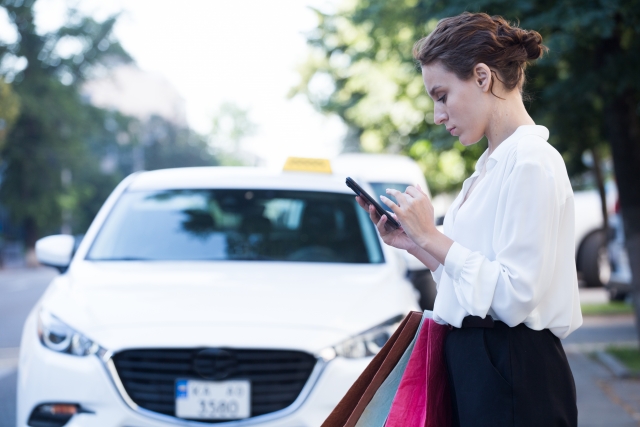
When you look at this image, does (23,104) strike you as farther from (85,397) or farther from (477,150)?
(85,397)

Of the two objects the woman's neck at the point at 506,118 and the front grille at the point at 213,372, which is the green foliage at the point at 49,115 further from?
the woman's neck at the point at 506,118

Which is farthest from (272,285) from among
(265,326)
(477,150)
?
(477,150)

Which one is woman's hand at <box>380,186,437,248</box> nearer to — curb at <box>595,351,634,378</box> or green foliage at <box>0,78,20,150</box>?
curb at <box>595,351,634,378</box>

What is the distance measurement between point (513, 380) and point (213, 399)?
1.87 meters

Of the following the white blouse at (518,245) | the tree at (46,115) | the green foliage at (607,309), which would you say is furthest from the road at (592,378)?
the tree at (46,115)

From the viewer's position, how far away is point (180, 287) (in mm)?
3859

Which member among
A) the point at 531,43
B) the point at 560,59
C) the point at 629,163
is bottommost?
the point at 629,163

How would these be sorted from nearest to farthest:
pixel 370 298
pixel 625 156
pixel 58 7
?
pixel 370 298 → pixel 625 156 → pixel 58 7

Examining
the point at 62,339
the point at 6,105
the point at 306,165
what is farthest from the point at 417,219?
the point at 6,105

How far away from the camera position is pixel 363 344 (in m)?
3.60

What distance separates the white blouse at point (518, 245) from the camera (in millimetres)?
1755

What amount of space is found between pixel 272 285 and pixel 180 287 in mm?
408

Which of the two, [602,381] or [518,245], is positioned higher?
[518,245]

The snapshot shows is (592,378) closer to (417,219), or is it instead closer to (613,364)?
(613,364)
